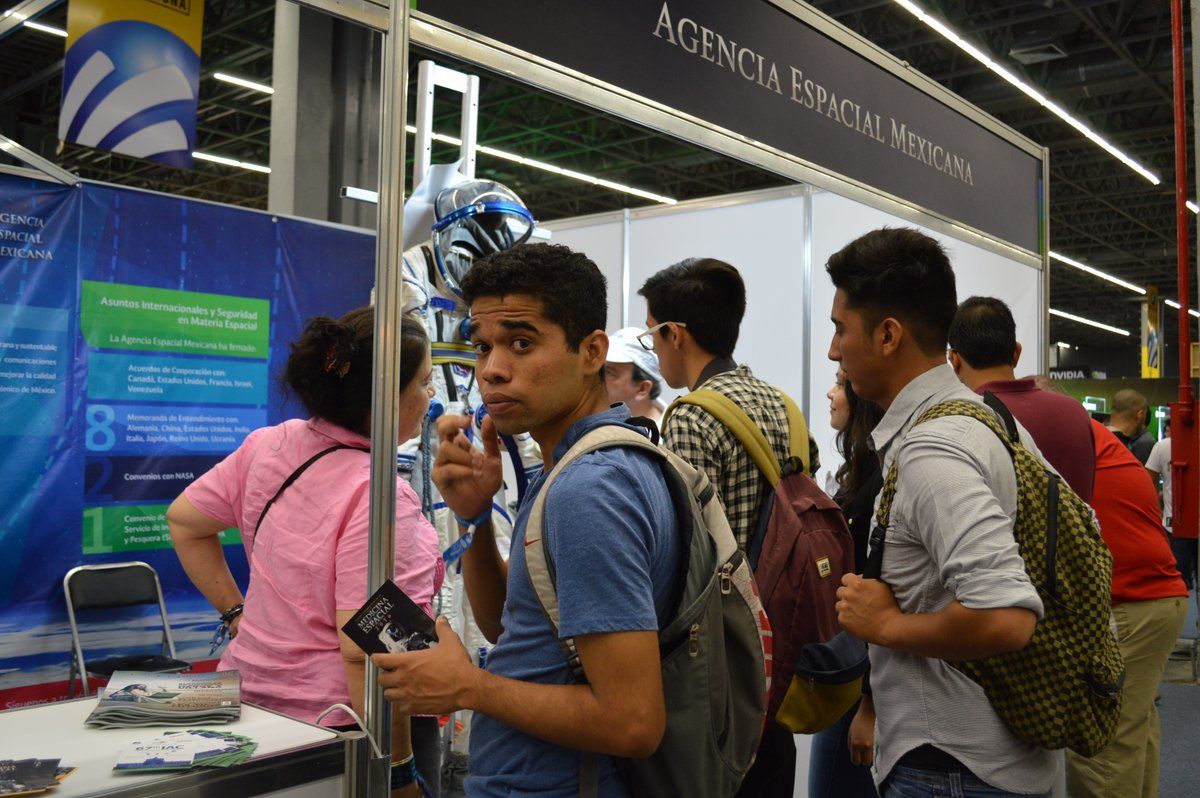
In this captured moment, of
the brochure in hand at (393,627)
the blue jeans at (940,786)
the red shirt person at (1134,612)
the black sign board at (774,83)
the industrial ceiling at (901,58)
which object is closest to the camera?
the brochure in hand at (393,627)

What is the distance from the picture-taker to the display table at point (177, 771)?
49.5 inches

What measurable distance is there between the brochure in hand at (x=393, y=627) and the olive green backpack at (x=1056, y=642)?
0.81m

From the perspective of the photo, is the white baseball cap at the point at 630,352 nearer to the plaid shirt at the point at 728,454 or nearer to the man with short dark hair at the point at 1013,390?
the man with short dark hair at the point at 1013,390

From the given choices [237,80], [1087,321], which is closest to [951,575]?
[237,80]

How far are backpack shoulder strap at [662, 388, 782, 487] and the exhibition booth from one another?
627mm

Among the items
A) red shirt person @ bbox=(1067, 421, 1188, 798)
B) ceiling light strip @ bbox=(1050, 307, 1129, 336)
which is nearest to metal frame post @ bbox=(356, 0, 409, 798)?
red shirt person @ bbox=(1067, 421, 1188, 798)

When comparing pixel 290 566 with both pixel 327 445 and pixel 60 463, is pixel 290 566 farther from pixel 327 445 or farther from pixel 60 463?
pixel 60 463

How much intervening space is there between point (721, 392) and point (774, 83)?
940 millimetres

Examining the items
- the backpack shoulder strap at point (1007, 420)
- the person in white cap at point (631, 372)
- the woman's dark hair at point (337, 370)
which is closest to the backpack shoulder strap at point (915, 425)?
the backpack shoulder strap at point (1007, 420)

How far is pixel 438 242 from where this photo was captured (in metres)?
2.94

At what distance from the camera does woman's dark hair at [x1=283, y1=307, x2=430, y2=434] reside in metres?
1.87

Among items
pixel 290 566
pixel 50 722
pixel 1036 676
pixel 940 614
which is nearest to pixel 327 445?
Answer: pixel 290 566

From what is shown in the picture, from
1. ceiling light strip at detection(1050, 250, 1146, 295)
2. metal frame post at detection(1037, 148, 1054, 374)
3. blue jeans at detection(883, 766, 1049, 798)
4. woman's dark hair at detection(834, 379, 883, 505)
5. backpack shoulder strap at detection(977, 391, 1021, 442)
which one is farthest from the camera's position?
ceiling light strip at detection(1050, 250, 1146, 295)

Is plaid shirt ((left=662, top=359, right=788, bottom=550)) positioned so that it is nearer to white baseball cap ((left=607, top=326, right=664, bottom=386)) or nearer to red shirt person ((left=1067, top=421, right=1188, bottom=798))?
white baseball cap ((left=607, top=326, right=664, bottom=386))
